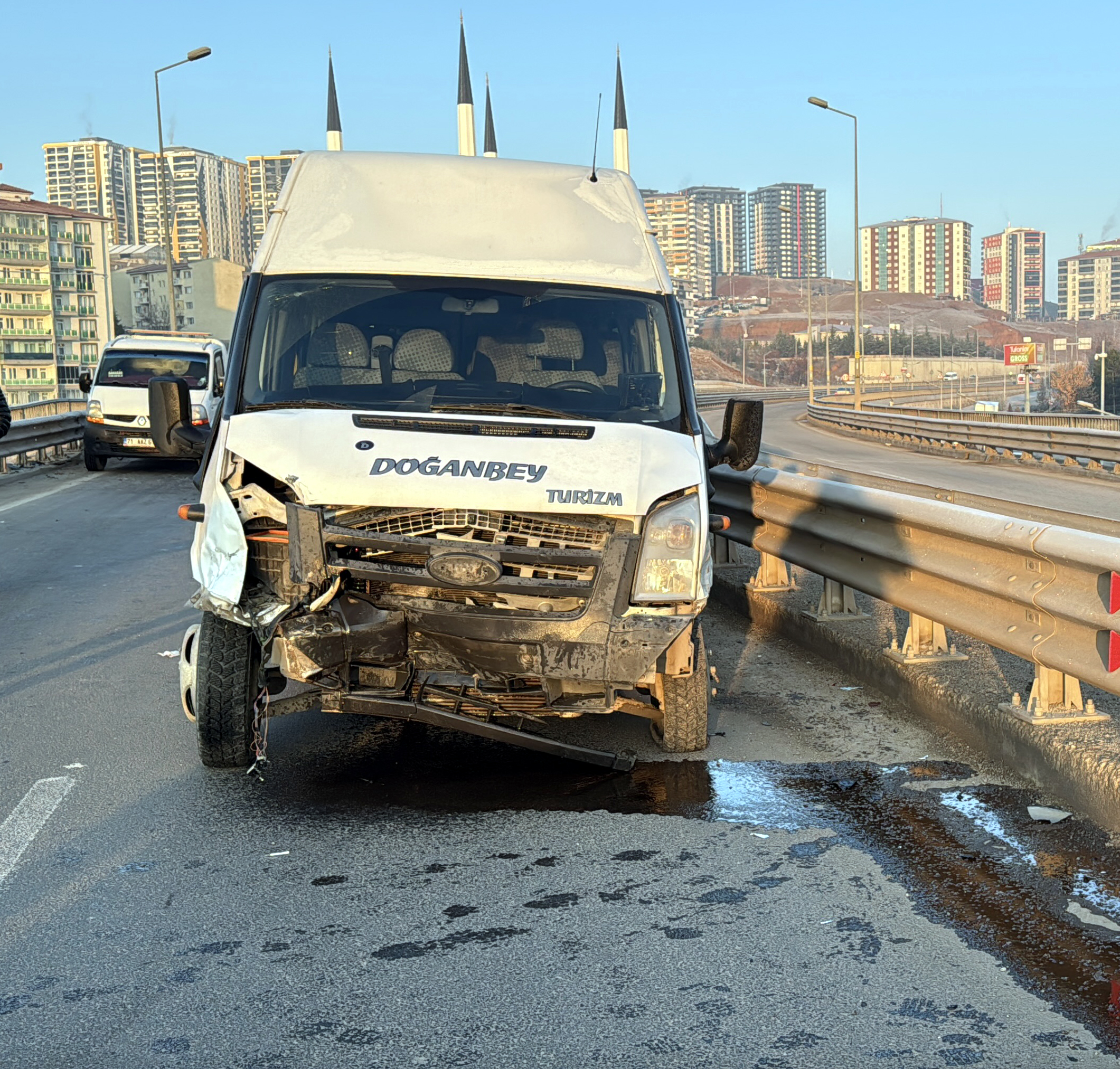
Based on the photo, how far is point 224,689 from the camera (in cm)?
543

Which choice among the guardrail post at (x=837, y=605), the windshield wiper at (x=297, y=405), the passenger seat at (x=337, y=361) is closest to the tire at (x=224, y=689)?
the windshield wiper at (x=297, y=405)

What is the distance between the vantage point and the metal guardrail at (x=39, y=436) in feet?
71.0

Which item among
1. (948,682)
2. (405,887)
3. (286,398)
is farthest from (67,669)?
(948,682)

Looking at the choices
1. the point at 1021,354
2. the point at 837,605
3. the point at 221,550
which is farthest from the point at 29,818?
the point at 1021,354

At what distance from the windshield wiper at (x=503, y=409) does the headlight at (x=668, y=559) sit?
2.67 feet

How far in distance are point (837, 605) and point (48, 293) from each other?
134m

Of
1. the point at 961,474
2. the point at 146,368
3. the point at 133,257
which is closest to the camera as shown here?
the point at 146,368

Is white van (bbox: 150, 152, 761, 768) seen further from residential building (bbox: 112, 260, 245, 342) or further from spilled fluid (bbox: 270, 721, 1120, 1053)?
residential building (bbox: 112, 260, 245, 342)

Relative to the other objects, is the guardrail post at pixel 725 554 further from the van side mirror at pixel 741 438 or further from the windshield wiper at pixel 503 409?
the windshield wiper at pixel 503 409

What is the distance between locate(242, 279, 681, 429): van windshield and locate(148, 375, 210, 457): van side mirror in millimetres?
371

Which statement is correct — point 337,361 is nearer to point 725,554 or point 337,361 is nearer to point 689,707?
point 689,707

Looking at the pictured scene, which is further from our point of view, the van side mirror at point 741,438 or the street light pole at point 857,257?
the street light pole at point 857,257

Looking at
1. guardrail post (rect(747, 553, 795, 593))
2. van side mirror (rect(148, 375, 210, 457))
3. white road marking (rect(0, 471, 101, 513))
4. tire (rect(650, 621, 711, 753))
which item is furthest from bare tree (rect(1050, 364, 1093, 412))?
van side mirror (rect(148, 375, 210, 457))

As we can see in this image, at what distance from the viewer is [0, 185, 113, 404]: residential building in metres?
127
